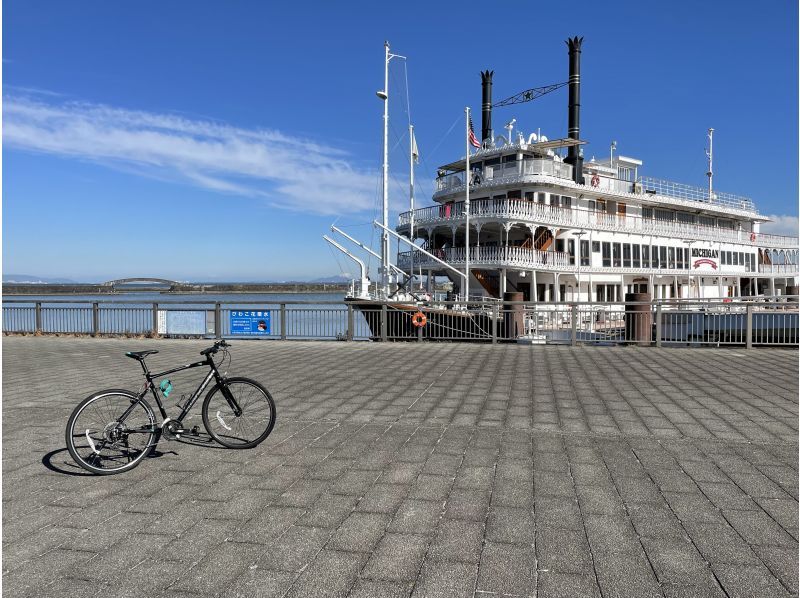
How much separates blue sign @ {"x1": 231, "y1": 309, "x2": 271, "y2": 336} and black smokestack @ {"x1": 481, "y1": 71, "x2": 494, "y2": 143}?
23178 mm

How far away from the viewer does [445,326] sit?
15836 mm

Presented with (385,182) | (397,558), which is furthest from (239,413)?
(385,182)

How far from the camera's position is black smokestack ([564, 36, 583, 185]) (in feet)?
96.5

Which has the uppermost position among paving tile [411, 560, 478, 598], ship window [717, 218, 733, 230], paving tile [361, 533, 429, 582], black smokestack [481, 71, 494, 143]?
black smokestack [481, 71, 494, 143]

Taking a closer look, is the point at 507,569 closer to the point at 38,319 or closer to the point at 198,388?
the point at 198,388

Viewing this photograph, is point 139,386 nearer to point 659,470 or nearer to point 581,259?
point 659,470

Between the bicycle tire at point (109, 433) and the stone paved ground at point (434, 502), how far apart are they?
0.51ft

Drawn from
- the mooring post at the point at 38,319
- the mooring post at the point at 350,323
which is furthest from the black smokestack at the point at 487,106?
the mooring post at the point at 38,319

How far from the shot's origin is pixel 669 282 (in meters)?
31.8

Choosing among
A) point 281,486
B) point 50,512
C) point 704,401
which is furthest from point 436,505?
point 704,401

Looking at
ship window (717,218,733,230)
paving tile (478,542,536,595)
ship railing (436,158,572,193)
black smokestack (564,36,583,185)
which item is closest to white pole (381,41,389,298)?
ship railing (436,158,572,193)

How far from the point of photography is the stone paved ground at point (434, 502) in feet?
9.61

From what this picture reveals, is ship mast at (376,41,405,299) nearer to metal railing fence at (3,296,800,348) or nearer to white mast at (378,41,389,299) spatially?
white mast at (378,41,389,299)

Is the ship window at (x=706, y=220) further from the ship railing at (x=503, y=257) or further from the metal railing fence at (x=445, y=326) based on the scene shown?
the metal railing fence at (x=445, y=326)
